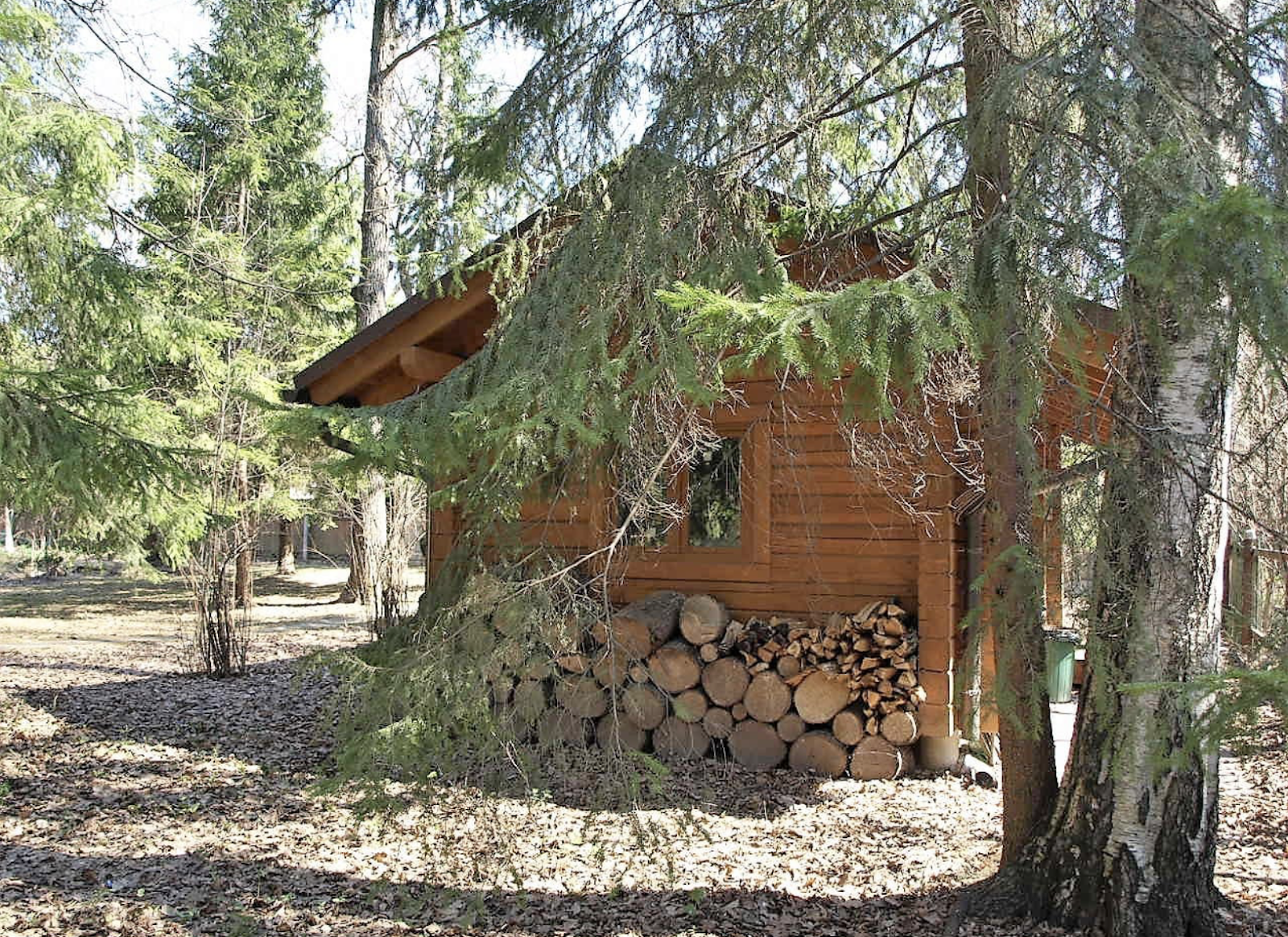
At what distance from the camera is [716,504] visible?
26.9ft

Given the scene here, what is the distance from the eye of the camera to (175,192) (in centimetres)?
1670

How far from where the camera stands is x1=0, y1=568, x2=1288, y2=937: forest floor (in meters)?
4.72

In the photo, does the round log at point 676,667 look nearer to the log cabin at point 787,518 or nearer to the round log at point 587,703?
the round log at point 587,703

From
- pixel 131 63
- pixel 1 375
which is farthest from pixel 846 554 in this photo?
pixel 131 63

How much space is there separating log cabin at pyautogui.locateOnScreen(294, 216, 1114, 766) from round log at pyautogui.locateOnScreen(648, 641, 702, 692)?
0.63 meters

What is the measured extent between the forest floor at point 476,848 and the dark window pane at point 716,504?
1849 mm

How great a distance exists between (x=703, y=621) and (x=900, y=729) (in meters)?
1.67

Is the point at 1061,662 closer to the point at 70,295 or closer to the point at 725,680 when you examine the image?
the point at 725,680

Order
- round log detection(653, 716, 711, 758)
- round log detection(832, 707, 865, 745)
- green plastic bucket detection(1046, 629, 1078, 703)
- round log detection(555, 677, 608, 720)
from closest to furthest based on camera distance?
round log detection(832, 707, 865, 745) → round log detection(555, 677, 608, 720) → round log detection(653, 716, 711, 758) → green plastic bucket detection(1046, 629, 1078, 703)

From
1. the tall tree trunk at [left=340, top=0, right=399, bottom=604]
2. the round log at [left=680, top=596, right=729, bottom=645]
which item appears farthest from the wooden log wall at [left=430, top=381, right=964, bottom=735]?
the tall tree trunk at [left=340, top=0, right=399, bottom=604]

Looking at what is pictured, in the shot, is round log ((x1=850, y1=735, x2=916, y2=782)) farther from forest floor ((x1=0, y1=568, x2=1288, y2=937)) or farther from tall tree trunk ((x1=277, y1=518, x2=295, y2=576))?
tall tree trunk ((x1=277, y1=518, x2=295, y2=576))

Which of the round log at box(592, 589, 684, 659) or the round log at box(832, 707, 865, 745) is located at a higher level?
the round log at box(592, 589, 684, 659)

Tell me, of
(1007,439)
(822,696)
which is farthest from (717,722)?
(1007,439)

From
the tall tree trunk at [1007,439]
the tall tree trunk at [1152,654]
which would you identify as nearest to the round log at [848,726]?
the tall tree trunk at [1007,439]
